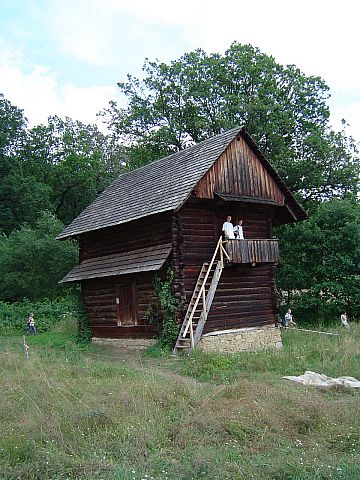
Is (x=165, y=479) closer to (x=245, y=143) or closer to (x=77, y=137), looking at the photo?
(x=245, y=143)

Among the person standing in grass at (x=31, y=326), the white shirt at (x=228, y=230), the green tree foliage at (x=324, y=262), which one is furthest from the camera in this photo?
the green tree foliage at (x=324, y=262)

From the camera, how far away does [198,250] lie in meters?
18.8

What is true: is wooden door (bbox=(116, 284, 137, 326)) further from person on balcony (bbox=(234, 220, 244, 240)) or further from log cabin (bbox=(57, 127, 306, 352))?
person on balcony (bbox=(234, 220, 244, 240))

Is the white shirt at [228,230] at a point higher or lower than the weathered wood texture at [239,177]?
lower

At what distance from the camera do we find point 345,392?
11.0 metres

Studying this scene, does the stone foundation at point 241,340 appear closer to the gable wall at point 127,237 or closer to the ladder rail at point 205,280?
the ladder rail at point 205,280

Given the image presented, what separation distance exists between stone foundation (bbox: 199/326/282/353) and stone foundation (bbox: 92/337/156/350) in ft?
6.45

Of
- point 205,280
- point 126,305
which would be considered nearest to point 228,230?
point 205,280

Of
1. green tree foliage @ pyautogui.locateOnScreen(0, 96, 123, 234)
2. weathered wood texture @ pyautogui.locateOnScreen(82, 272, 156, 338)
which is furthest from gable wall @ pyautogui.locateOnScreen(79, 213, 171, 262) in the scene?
green tree foliage @ pyautogui.locateOnScreen(0, 96, 123, 234)

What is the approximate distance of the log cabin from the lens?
18.2 m

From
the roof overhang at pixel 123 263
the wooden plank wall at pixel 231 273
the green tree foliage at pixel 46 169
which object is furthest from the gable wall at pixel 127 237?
the green tree foliage at pixel 46 169

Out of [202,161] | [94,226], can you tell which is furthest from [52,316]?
[202,161]

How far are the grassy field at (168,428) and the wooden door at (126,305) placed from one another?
7496mm

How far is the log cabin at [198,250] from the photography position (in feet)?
59.8
